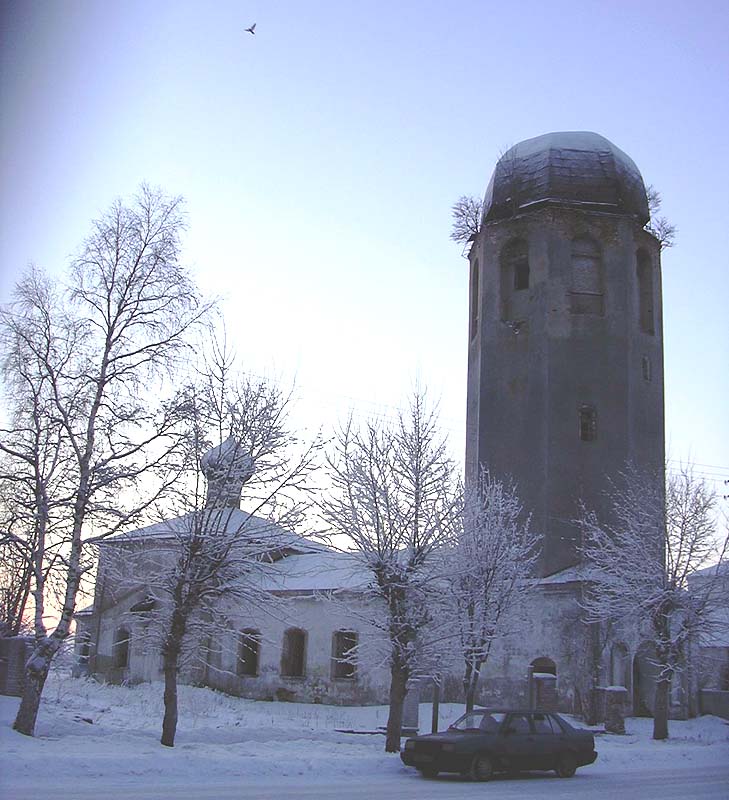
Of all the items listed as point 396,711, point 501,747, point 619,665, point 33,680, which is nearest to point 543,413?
point 619,665

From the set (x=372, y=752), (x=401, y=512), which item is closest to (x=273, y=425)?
(x=401, y=512)

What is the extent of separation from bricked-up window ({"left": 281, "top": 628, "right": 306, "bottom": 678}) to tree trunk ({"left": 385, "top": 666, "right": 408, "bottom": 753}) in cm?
1335

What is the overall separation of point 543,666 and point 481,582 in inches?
286

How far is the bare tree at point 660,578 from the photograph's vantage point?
2633 cm

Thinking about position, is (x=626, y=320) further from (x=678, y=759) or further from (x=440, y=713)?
(x=678, y=759)

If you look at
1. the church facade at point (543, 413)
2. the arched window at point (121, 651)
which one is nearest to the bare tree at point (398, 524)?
the church facade at point (543, 413)

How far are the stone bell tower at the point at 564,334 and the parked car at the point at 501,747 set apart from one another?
14.9 meters

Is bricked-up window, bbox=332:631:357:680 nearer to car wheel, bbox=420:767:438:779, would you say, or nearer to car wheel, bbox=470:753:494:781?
car wheel, bbox=420:767:438:779

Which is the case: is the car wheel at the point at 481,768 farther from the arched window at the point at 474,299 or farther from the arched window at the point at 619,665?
the arched window at the point at 474,299

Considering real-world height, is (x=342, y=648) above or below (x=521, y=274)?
below

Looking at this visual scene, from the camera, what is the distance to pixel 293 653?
33.7m

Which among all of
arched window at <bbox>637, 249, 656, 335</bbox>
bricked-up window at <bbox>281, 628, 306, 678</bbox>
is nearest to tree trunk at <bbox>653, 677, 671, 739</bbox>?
bricked-up window at <bbox>281, 628, 306, 678</bbox>

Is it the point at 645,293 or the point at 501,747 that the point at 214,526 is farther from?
the point at 645,293

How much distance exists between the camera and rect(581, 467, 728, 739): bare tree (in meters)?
26.3
